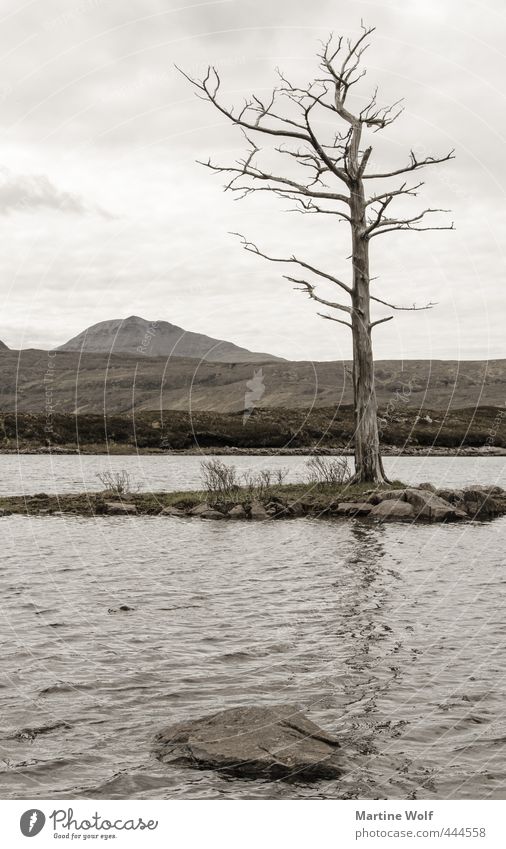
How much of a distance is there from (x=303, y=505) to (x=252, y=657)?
17667mm

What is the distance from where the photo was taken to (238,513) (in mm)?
29391

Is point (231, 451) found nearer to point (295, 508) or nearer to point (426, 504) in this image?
point (295, 508)

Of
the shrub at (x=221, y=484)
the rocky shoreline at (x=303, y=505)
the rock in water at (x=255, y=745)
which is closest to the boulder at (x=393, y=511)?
the rocky shoreline at (x=303, y=505)

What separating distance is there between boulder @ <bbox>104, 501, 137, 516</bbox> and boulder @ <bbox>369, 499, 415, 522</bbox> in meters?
8.74

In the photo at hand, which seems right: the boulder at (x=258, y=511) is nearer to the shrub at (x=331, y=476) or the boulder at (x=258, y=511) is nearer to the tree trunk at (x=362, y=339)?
the shrub at (x=331, y=476)

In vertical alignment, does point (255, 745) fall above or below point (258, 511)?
below

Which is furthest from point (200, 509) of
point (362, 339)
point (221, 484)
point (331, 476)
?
point (362, 339)

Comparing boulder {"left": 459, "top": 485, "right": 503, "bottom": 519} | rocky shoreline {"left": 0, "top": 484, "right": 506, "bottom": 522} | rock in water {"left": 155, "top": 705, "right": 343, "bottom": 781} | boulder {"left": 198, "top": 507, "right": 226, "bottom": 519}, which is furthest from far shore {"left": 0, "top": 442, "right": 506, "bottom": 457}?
rock in water {"left": 155, "top": 705, "right": 343, "bottom": 781}

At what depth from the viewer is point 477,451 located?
85875mm

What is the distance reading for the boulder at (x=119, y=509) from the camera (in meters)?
30.8

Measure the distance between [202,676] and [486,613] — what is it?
595 cm

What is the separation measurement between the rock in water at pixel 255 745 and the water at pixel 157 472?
2835 centimetres
